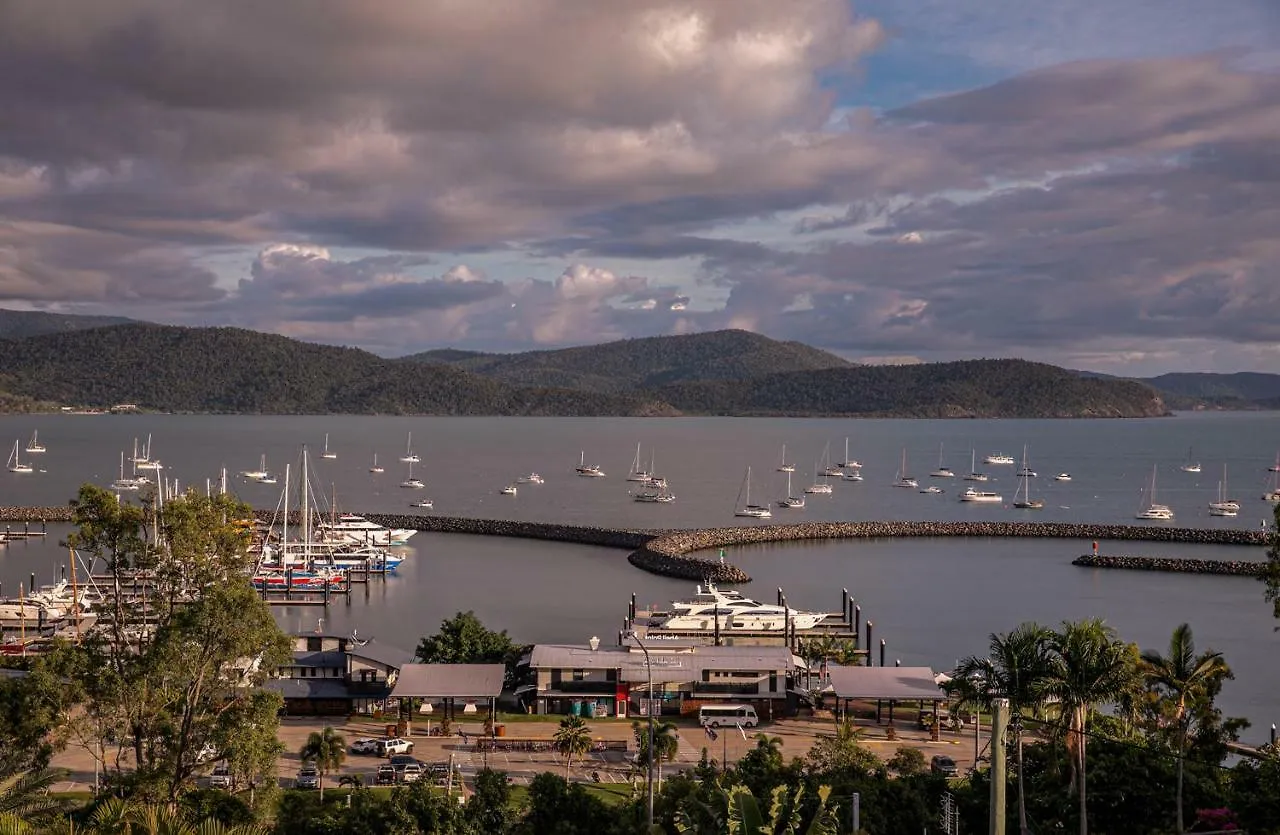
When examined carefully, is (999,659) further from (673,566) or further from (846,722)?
(673,566)

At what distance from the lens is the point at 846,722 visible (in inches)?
1409

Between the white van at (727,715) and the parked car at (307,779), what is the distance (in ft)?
44.0

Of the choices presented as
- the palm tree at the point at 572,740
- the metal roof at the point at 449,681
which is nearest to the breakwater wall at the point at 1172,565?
the metal roof at the point at 449,681

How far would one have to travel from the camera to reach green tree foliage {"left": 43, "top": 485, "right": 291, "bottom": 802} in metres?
23.2

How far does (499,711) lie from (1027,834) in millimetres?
21989

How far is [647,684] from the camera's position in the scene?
4112cm

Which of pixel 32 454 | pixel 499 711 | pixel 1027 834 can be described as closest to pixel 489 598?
pixel 499 711

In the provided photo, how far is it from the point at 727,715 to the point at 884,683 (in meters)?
5.76

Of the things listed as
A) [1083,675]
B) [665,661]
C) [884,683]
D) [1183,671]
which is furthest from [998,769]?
[665,661]

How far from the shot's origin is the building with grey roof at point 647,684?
134 ft

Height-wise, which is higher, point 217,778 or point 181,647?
point 181,647

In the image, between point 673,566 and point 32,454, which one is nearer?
point 673,566

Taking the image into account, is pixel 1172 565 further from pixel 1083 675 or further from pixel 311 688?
pixel 1083 675

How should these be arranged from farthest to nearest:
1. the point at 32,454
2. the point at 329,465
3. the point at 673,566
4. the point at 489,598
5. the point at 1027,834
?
the point at 32,454, the point at 329,465, the point at 673,566, the point at 489,598, the point at 1027,834
